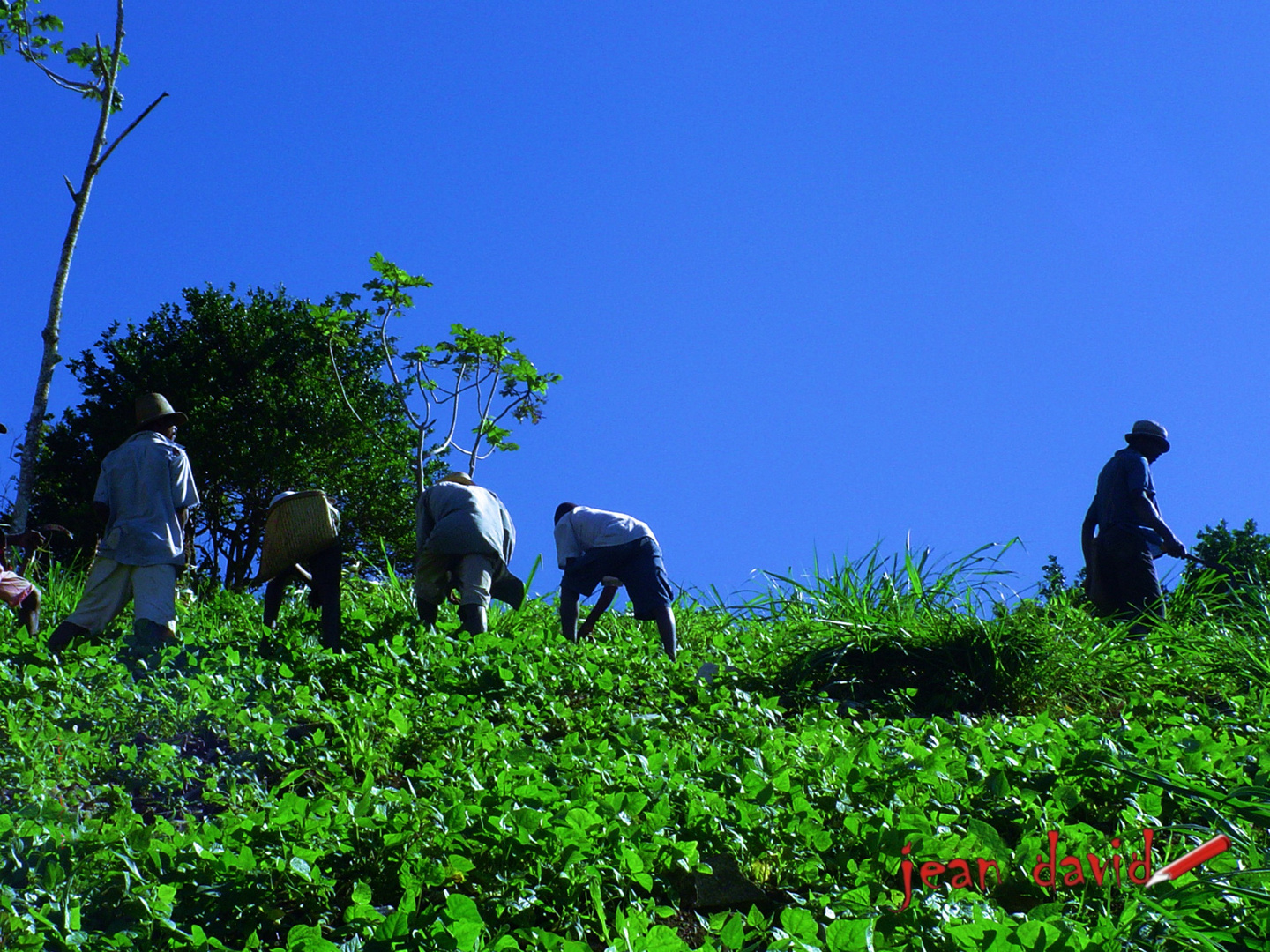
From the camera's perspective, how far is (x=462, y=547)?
900 centimetres

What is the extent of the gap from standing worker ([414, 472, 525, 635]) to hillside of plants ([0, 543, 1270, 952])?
91 cm

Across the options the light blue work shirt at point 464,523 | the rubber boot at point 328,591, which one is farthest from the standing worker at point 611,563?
the rubber boot at point 328,591

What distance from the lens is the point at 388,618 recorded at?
939 cm

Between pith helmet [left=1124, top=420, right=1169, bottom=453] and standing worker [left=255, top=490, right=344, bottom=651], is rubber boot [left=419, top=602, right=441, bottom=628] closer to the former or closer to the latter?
standing worker [left=255, top=490, right=344, bottom=651]

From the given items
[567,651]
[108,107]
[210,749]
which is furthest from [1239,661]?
[108,107]

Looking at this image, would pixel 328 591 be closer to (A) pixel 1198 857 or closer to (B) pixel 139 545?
(B) pixel 139 545

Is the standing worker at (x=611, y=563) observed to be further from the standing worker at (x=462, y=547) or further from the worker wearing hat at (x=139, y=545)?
the worker wearing hat at (x=139, y=545)

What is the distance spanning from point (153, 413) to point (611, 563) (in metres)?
3.93

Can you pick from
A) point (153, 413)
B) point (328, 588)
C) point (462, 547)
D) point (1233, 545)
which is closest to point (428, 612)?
point (462, 547)

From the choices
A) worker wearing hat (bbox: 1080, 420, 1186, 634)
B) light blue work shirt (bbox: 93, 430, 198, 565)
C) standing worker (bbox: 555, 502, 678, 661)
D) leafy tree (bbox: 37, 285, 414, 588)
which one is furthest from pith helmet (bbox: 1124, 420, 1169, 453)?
leafy tree (bbox: 37, 285, 414, 588)

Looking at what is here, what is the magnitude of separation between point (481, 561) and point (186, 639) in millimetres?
2393

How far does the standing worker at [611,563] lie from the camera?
923 cm

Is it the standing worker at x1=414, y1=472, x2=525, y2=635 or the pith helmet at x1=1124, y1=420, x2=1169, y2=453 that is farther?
the pith helmet at x1=1124, y1=420, x2=1169, y2=453

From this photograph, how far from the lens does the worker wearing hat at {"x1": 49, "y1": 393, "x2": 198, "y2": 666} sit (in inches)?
320
